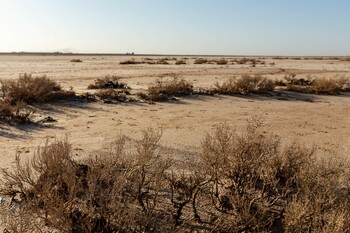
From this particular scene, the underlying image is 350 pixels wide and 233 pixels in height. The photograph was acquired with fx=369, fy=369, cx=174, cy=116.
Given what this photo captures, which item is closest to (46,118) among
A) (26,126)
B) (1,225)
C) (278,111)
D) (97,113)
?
(26,126)

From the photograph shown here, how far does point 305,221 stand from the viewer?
3.30 meters

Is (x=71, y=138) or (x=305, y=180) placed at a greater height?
(x=305, y=180)

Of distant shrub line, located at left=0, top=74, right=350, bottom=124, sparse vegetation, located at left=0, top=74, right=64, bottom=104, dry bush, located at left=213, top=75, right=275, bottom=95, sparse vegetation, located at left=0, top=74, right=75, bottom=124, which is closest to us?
distant shrub line, located at left=0, top=74, right=350, bottom=124

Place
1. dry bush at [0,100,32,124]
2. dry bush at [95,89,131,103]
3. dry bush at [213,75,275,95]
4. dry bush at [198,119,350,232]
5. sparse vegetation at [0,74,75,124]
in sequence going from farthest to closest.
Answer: dry bush at [213,75,275,95]
dry bush at [95,89,131,103]
sparse vegetation at [0,74,75,124]
dry bush at [0,100,32,124]
dry bush at [198,119,350,232]

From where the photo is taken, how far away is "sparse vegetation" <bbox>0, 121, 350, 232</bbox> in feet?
11.1

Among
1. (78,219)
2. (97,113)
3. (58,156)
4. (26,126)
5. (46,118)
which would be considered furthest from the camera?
(97,113)

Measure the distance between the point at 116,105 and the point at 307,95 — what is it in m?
7.69

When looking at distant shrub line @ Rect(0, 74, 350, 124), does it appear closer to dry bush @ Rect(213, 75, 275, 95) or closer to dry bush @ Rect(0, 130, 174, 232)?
dry bush @ Rect(213, 75, 275, 95)

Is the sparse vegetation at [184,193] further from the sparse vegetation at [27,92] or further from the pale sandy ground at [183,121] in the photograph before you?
the sparse vegetation at [27,92]

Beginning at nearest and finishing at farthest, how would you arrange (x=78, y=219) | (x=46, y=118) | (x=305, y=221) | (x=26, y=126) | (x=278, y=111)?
1. (x=305, y=221)
2. (x=78, y=219)
3. (x=26, y=126)
4. (x=46, y=118)
5. (x=278, y=111)

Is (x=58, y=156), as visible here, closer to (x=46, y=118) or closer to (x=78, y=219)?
(x=78, y=219)

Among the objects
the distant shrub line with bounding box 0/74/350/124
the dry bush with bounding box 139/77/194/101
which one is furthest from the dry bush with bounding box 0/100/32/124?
the dry bush with bounding box 139/77/194/101

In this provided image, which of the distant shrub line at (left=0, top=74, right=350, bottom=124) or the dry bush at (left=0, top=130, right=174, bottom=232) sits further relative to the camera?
the distant shrub line at (left=0, top=74, right=350, bottom=124)

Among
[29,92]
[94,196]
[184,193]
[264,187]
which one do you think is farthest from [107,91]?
[94,196]
